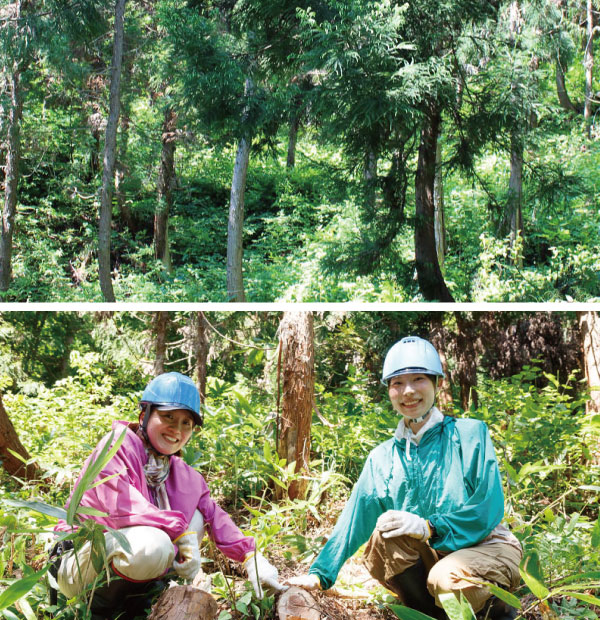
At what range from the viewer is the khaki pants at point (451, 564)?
171 centimetres

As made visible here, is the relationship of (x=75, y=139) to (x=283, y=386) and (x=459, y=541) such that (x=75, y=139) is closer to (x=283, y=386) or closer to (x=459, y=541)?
(x=283, y=386)

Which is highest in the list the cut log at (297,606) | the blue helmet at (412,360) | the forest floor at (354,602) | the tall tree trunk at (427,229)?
the tall tree trunk at (427,229)

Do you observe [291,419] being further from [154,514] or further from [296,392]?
[154,514]

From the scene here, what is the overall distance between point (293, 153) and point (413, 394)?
13957 mm

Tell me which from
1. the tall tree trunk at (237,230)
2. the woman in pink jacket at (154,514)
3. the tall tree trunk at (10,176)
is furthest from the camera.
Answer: the tall tree trunk at (10,176)

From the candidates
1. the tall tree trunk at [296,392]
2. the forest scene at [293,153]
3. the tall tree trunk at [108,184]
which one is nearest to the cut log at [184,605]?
the tall tree trunk at [296,392]

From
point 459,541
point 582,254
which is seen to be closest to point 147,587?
point 459,541

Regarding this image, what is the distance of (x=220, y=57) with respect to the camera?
24.8 feet

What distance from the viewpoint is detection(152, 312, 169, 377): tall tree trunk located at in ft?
11.9

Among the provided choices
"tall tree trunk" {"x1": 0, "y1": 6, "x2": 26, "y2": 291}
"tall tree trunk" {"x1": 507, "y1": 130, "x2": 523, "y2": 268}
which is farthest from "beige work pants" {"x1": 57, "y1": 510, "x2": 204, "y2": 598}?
"tall tree trunk" {"x1": 0, "y1": 6, "x2": 26, "y2": 291}

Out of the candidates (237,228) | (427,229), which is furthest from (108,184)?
(427,229)

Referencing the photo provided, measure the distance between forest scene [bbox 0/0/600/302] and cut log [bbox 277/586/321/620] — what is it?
5046 millimetres

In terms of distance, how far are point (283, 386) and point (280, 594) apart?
1123 millimetres

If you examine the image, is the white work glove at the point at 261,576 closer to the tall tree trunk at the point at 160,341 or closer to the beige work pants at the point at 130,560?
the beige work pants at the point at 130,560
